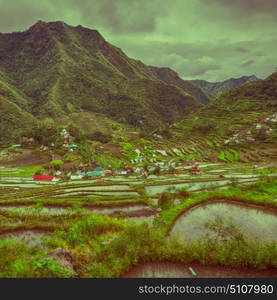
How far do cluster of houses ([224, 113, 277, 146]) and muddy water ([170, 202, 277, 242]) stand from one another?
6312 centimetres

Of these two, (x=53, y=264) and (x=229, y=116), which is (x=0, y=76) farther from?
(x=53, y=264)

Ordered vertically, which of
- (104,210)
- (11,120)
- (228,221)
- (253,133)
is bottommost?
(104,210)

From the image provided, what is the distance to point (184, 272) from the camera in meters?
7.47

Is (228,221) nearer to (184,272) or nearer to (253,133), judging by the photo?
(184,272)

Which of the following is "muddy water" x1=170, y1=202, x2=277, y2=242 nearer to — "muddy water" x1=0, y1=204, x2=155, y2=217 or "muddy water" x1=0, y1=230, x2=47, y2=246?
"muddy water" x1=0, y1=204, x2=155, y2=217

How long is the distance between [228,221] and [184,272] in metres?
5.84

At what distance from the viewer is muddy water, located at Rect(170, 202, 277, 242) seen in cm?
1047

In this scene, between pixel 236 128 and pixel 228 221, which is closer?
pixel 228 221

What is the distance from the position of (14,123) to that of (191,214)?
134019mm

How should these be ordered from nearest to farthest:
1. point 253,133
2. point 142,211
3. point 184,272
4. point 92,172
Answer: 1. point 184,272
2. point 142,211
3. point 92,172
4. point 253,133

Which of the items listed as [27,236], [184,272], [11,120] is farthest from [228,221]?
[11,120]

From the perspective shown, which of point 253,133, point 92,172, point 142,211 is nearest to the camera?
point 142,211

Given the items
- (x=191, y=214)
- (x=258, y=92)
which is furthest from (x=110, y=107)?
(x=191, y=214)

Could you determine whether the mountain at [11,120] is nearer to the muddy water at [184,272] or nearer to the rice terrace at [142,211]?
the rice terrace at [142,211]
